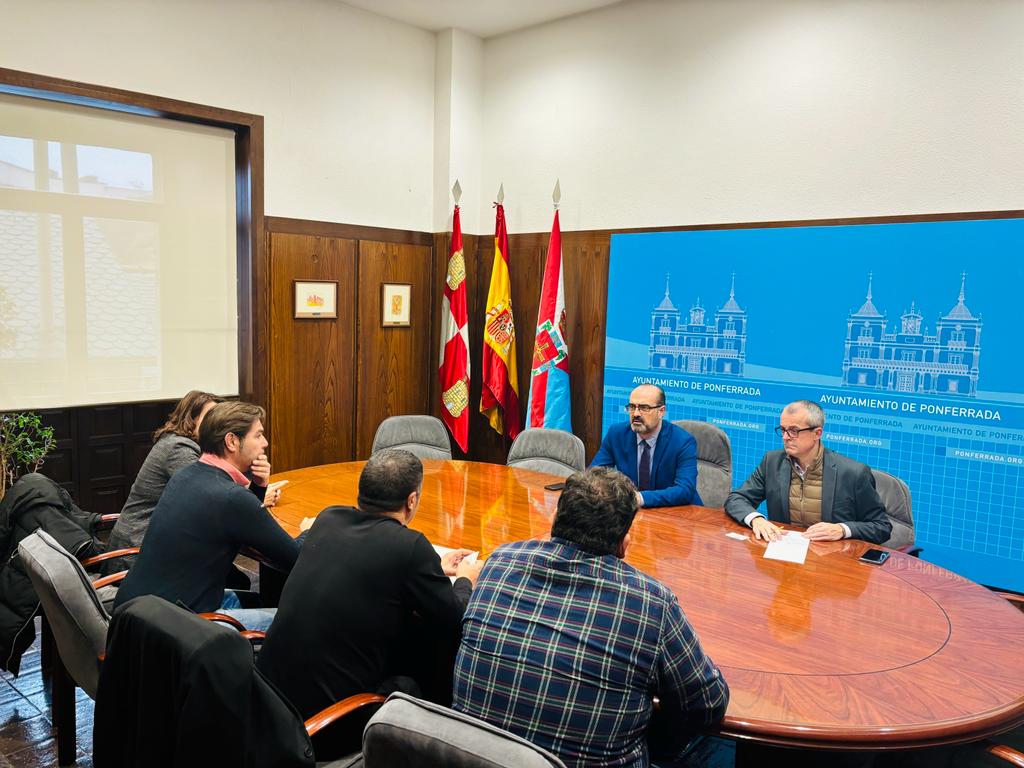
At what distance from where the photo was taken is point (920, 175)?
4.13 meters

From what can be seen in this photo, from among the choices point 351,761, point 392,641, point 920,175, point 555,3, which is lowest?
point 351,761

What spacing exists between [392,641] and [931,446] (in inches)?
133

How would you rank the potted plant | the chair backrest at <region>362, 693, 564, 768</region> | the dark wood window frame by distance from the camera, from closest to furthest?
the chair backrest at <region>362, 693, 564, 768</region>, the potted plant, the dark wood window frame

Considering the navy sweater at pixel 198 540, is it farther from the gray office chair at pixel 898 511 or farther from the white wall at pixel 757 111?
the white wall at pixel 757 111

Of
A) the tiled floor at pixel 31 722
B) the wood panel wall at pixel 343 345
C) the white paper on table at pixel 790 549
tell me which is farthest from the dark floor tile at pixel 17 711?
the white paper on table at pixel 790 549

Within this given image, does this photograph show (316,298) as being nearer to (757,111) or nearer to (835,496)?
(757,111)

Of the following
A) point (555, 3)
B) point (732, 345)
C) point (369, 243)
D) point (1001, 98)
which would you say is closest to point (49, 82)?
point (369, 243)

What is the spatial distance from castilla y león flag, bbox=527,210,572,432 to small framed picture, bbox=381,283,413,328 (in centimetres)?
114

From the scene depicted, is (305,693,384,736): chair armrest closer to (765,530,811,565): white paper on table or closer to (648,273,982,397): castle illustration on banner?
(765,530,811,565): white paper on table

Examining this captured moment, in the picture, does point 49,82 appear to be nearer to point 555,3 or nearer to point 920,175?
point 555,3

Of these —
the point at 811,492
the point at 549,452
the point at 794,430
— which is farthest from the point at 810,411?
the point at 549,452

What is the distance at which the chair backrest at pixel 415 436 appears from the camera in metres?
4.46

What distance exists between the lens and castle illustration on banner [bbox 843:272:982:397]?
3965 mm

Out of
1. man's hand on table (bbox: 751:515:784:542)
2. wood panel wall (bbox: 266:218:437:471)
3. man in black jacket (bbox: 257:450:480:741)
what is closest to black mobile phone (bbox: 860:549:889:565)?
man's hand on table (bbox: 751:515:784:542)
